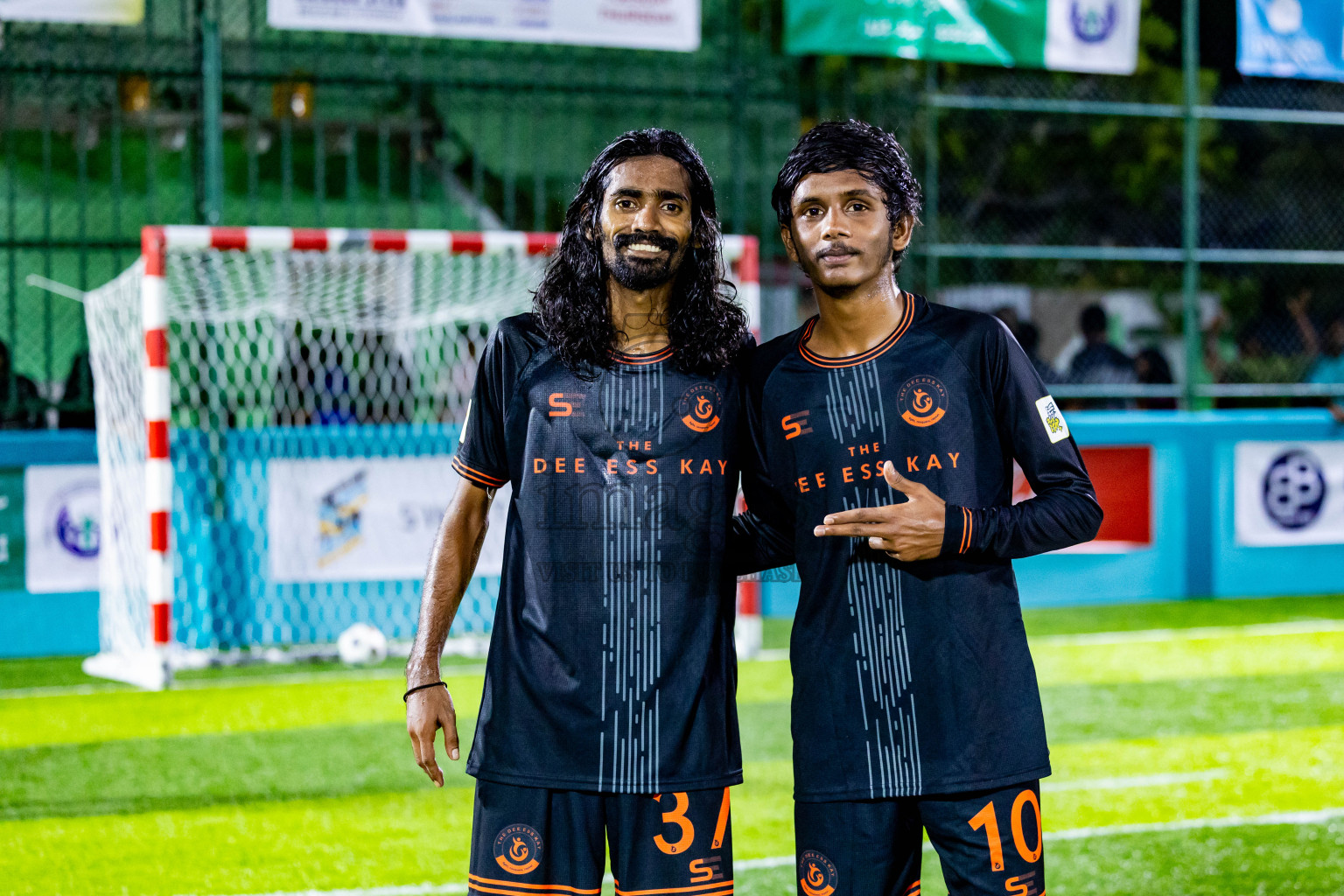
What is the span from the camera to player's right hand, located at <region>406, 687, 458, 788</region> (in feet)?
8.23

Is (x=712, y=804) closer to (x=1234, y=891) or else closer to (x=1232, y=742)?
(x=1234, y=891)

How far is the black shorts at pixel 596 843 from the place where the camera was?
237 centimetres

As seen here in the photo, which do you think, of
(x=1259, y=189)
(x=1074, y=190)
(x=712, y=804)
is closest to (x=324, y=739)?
(x=712, y=804)

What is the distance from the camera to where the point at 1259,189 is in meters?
19.1

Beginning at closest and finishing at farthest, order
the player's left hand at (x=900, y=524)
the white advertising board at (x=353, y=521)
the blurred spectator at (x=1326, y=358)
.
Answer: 1. the player's left hand at (x=900, y=524)
2. the white advertising board at (x=353, y=521)
3. the blurred spectator at (x=1326, y=358)

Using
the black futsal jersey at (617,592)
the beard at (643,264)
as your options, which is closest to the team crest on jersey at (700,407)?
the black futsal jersey at (617,592)

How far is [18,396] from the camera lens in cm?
875

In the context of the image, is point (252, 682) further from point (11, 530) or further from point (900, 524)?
point (900, 524)

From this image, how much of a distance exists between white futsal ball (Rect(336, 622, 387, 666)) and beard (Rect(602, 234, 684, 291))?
18.4 feet

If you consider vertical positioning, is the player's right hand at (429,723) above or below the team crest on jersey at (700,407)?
below

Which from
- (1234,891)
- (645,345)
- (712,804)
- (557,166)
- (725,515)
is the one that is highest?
(557,166)

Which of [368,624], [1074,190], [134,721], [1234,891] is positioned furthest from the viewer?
[1074,190]

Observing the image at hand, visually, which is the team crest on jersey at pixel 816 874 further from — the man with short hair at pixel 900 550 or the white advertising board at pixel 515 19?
the white advertising board at pixel 515 19

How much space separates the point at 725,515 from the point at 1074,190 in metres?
16.9
